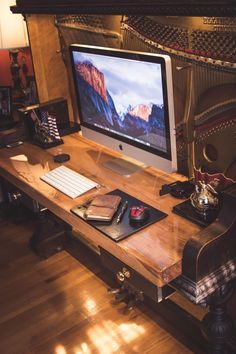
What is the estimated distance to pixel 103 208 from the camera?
5.88 feet

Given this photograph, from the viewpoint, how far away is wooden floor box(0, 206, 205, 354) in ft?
7.29

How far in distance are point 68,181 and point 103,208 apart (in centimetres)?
37

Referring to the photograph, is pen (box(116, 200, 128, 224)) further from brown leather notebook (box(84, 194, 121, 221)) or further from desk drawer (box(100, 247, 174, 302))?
desk drawer (box(100, 247, 174, 302))

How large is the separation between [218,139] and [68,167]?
0.79 metres

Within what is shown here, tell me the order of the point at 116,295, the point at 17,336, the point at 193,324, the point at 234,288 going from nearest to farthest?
the point at 234,288 < the point at 193,324 < the point at 17,336 < the point at 116,295

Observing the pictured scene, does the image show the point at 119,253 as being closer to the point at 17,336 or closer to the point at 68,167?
the point at 68,167

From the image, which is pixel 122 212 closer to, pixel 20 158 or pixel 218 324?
pixel 218 324

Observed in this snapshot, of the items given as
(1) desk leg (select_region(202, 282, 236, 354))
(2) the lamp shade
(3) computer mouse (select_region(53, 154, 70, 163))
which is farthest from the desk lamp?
(1) desk leg (select_region(202, 282, 236, 354))

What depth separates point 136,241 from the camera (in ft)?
5.32

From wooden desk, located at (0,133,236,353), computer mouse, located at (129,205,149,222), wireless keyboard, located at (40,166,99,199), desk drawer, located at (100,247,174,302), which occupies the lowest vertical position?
desk drawer, located at (100,247,174,302)

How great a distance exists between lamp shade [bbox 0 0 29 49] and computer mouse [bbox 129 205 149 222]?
5.73 ft

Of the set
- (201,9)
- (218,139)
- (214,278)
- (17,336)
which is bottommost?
(17,336)

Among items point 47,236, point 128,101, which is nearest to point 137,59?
point 128,101

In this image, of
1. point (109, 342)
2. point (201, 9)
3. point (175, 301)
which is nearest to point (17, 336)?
point (109, 342)
